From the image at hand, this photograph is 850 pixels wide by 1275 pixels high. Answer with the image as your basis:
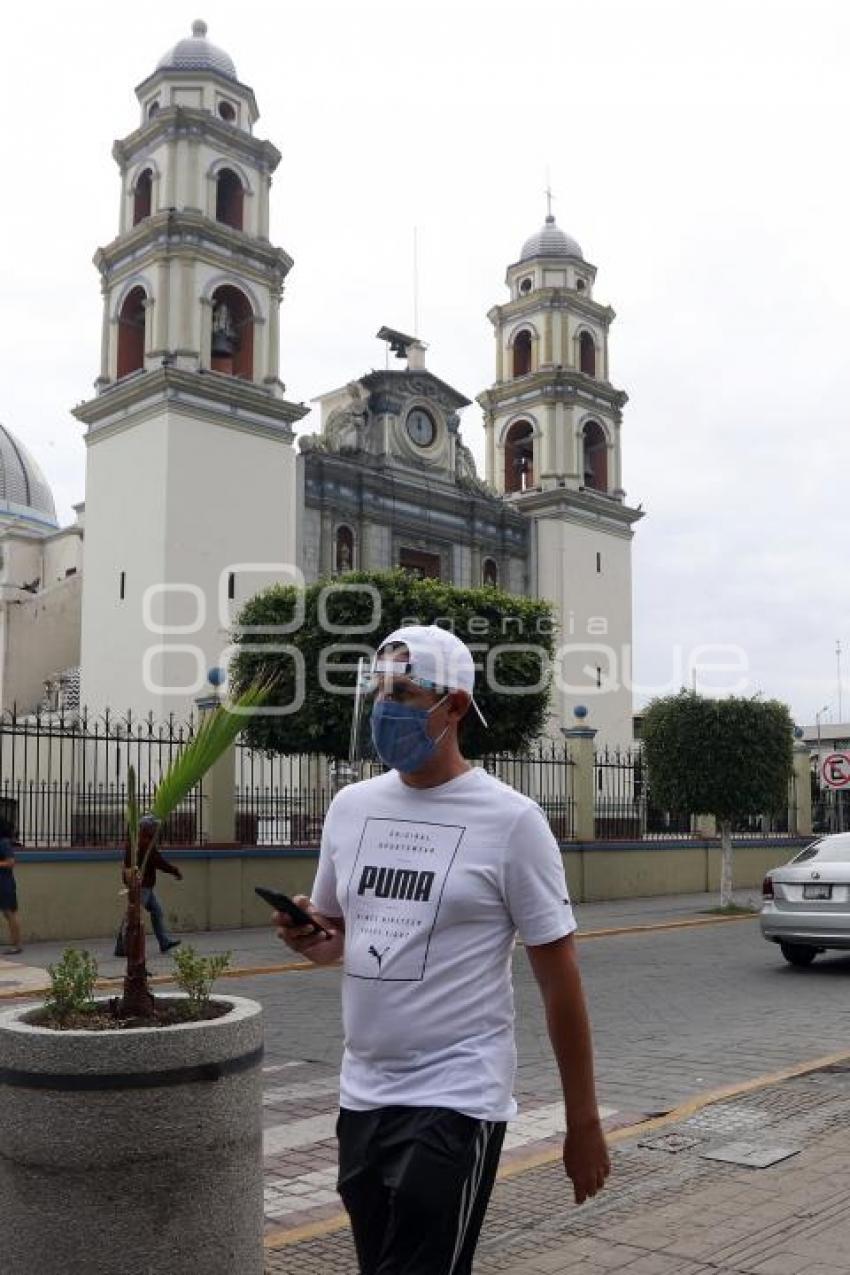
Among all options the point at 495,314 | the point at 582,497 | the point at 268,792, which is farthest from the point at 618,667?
the point at 268,792

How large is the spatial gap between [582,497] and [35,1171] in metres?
39.6

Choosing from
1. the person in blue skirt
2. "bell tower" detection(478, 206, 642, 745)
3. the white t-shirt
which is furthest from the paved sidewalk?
"bell tower" detection(478, 206, 642, 745)

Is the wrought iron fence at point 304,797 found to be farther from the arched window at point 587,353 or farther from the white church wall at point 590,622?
the arched window at point 587,353

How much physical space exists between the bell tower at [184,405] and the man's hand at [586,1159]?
2713 centimetres

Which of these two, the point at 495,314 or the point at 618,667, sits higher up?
the point at 495,314

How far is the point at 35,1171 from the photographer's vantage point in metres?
3.33

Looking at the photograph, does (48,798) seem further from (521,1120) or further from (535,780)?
(521,1120)

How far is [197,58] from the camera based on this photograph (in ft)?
110

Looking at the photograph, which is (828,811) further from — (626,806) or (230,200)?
(230,200)

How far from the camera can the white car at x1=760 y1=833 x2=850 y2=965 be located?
12273mm

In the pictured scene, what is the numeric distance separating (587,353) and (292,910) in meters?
43.2

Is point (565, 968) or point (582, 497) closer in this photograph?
point (565, 968)

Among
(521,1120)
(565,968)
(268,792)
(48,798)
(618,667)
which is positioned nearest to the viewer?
→ (565,968)

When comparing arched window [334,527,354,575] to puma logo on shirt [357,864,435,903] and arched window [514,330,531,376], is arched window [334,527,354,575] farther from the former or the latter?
puma logo on shirt [357,864,435,903]
